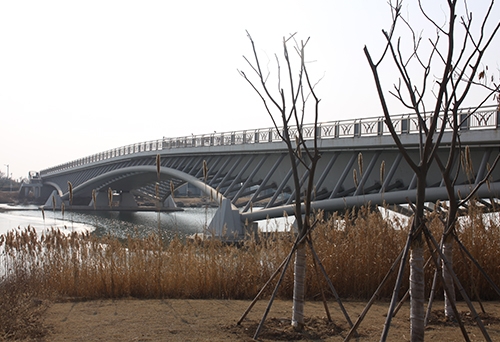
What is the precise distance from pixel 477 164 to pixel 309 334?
43.2 feet

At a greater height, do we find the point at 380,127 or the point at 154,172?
the point at 380,127

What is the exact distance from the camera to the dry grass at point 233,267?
6840 millimetres

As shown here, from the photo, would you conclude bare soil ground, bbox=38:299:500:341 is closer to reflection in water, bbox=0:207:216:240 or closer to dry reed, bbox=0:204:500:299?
dry reed, bbox=0:204:500:299

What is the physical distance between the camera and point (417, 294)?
3.55 m

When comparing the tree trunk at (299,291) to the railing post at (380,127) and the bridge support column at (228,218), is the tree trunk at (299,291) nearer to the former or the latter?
the railing post at (380,127)

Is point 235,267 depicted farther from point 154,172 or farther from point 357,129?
point 154,172

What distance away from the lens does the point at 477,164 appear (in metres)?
16.1

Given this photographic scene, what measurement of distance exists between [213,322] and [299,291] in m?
0.99

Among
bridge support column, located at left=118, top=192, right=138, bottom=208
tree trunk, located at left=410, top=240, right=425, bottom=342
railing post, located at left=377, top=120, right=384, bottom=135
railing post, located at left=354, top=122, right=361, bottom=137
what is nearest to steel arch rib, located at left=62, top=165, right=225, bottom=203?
railing post, located at left=354, top=122, right=361, bottom=137

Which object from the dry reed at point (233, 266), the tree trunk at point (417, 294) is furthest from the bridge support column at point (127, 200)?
the tree trunk at point (417, 294)

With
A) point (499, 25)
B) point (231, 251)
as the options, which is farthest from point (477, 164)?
point (499, 25)

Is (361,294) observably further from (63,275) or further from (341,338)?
(63,275)

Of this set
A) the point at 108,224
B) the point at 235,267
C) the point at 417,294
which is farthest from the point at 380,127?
the point at 108,224

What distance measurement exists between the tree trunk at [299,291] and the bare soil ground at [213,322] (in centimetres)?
10
